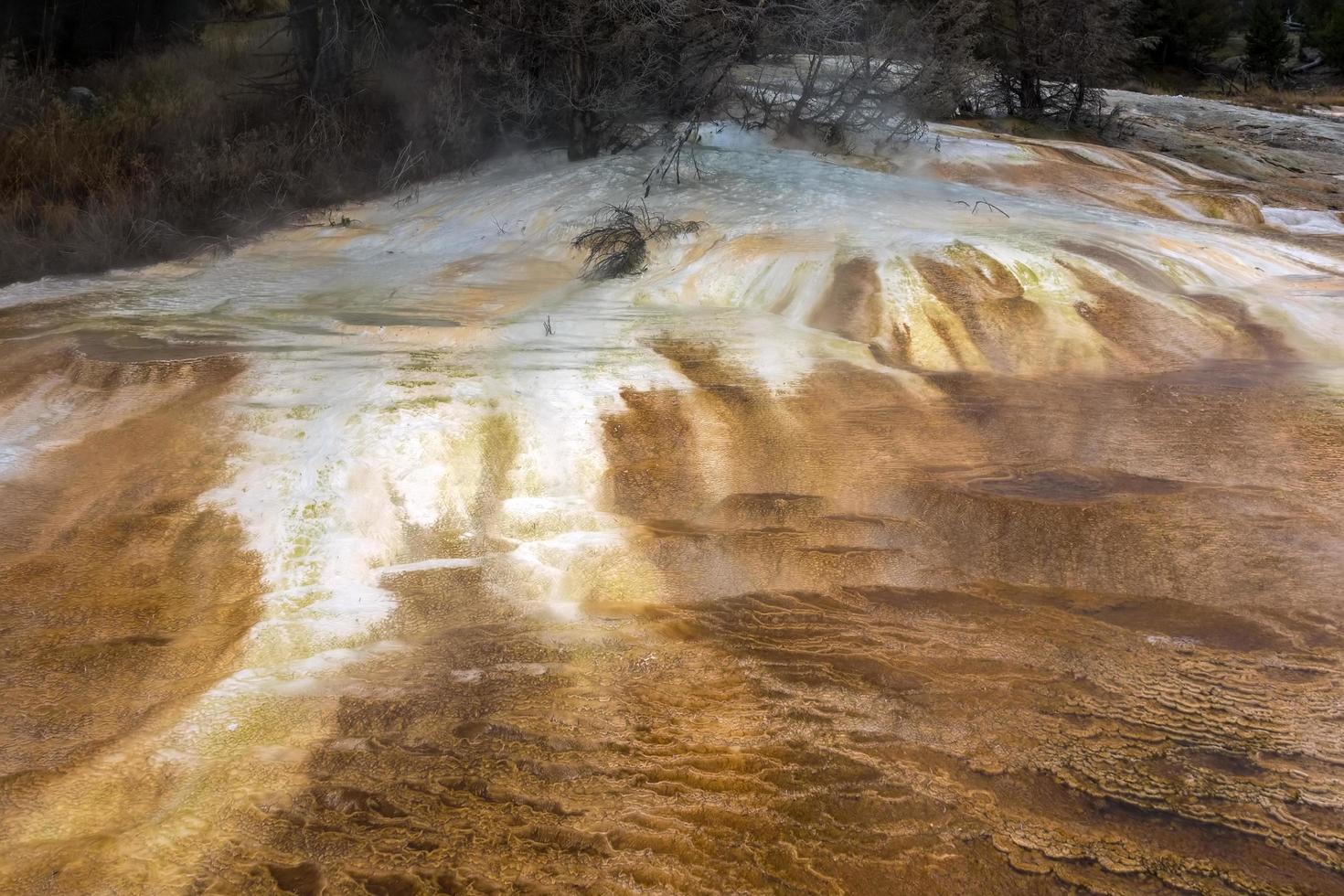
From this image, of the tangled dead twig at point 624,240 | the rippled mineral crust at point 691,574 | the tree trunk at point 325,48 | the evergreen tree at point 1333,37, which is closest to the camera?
the rippled mineral crust at point 691,574

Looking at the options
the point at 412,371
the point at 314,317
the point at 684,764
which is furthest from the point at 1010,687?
the point at 314,317

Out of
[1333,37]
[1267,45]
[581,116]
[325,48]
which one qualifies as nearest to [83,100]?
[325,48]

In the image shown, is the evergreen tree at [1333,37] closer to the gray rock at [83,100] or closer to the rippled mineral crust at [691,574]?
the rippled mineral crust at [691,574]

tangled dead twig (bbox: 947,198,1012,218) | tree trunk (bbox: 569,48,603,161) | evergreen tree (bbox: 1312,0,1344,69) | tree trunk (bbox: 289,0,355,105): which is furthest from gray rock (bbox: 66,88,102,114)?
evergreen tree (bbox: 1312,0,1344,69)

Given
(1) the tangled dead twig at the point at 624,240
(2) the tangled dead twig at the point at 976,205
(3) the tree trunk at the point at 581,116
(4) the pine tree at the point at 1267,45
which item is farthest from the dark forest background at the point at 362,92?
(4) the pine tree at the point at 1267,45

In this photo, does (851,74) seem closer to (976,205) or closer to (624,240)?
(976,205)

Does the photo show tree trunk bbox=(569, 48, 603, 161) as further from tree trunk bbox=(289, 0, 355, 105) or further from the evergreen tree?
the evergreen tree
